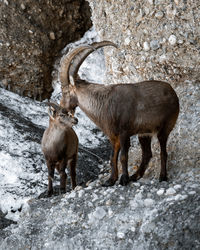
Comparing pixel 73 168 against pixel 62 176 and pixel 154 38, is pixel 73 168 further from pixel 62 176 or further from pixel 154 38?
pixel 154 38

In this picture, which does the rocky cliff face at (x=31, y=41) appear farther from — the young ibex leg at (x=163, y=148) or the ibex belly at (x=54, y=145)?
the young ibex leg at (x=163, y=148)

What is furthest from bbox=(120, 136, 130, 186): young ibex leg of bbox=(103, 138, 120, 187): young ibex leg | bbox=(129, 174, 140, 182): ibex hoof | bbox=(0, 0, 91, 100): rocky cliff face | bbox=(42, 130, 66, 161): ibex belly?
bbox=(0, 0, 91, 100): rocky cliff face

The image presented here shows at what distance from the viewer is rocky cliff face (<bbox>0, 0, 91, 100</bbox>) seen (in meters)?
10.2

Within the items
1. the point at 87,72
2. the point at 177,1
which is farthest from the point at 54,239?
the point at 87,72

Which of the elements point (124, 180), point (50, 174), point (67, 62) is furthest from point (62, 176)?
point (67, 62)

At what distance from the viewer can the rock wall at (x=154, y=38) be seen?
6.92 metres

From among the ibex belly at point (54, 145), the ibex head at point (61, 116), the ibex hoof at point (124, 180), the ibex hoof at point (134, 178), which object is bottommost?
the ibex hoof at point (134, 178)

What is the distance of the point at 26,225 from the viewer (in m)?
5.71

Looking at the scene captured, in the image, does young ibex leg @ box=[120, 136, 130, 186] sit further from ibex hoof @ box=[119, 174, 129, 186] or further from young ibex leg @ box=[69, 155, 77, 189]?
young ibex leg @ box=[69, 155, 77, 189]

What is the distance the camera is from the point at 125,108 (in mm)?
5715

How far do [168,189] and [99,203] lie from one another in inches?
32.6

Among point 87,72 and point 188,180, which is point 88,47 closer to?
point 188,180

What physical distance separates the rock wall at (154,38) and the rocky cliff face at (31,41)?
269cm

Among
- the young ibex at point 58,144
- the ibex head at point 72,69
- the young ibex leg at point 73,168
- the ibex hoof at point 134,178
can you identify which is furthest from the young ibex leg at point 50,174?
the ibex hoof at point 134,178
